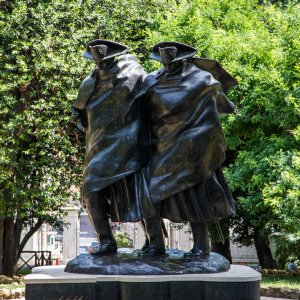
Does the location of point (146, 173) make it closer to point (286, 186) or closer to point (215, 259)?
point (215, 259)

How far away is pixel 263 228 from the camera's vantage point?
67.6 ft

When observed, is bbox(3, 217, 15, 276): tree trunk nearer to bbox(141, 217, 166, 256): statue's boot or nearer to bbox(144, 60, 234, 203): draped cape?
bbox(141, 217, 166, 256): statue's boot

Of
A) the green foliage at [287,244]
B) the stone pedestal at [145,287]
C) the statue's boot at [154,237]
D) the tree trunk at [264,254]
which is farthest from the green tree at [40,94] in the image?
the stone pedestal at [145,287]

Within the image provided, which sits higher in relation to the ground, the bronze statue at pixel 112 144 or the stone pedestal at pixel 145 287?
the bronze statue at pixel 112 144

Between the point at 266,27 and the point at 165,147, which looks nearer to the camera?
the point at 165,147

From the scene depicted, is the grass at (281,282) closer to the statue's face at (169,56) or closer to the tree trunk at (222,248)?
the tree trunk at (222,248)

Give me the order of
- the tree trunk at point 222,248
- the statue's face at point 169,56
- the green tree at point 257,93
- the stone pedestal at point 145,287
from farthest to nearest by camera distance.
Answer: the tree trunk at point 222,248 → the green tree at point 257,93 → the statue's face at point 169,56 → the stone pedestal at point 145,287

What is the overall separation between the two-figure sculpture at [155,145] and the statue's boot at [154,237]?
11 millimetres

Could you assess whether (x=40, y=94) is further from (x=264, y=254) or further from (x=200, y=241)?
(x=200, y=241)

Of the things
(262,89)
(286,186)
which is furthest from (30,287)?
(262,89)

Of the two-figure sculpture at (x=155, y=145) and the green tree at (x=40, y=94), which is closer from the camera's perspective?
the two-figure sculpture at (x=155, y=145)

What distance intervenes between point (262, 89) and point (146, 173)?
1142cm

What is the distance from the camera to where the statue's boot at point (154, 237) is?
8.41m

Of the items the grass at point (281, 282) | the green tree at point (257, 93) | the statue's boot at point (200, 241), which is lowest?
the grass at point (281, 282)
